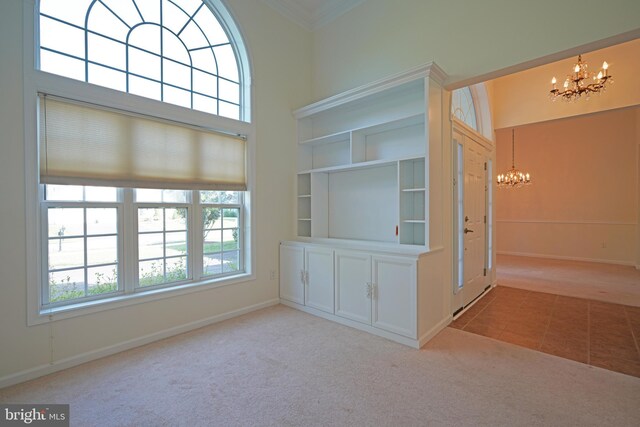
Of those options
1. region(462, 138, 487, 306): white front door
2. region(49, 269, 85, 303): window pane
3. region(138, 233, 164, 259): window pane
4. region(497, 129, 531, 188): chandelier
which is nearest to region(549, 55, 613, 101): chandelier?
region(462, 138, 487, 306): white front door

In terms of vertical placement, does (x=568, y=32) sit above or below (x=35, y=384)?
above

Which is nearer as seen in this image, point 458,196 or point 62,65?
point 62,65

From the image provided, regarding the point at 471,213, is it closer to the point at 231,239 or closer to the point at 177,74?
the point at 231,239

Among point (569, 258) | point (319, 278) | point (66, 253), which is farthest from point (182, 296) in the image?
point (569, 258)

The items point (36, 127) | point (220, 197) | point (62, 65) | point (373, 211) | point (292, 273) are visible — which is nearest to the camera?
point (36, 127)

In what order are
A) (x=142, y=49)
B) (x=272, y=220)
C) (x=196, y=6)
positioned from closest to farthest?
(x=142, y=49) < (x=196, y=6) < (x=272, y=220)

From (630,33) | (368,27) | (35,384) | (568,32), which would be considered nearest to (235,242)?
(35,384)

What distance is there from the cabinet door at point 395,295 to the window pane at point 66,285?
8.64 feet

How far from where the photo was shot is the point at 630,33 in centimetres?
221

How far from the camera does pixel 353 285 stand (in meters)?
3.20

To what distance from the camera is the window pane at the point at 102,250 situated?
8.63 feet

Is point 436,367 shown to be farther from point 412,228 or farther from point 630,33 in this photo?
point 630,33

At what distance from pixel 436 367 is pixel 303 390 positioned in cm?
107

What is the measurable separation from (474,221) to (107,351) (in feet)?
14.2
